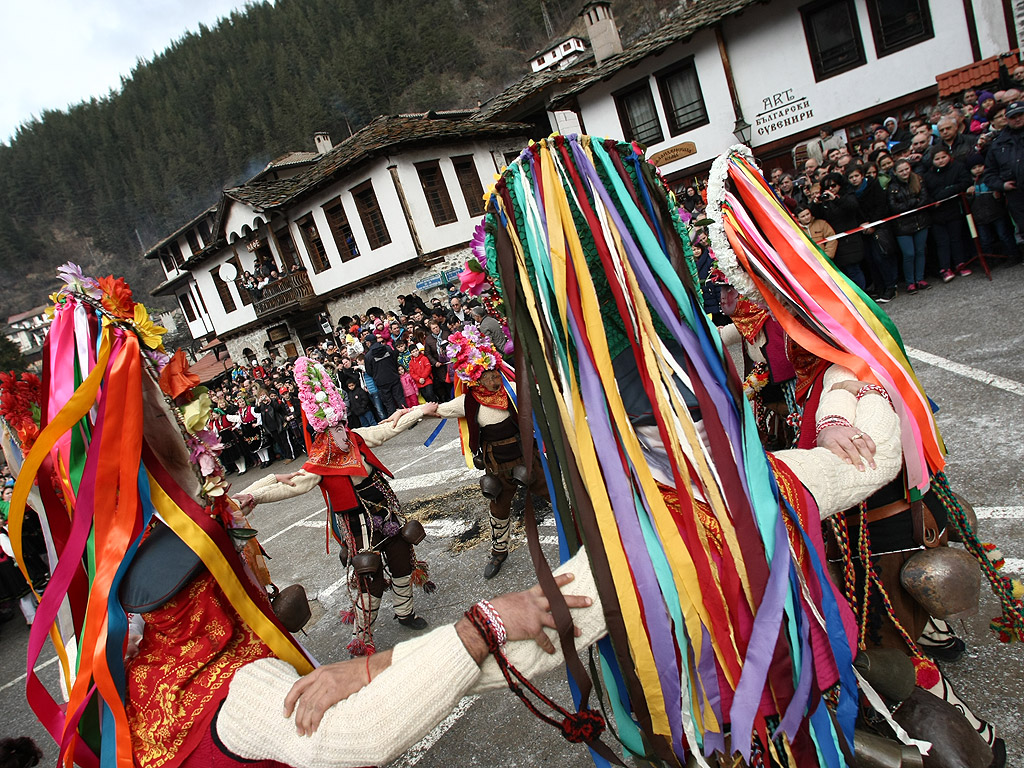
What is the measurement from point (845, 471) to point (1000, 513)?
8.32ft

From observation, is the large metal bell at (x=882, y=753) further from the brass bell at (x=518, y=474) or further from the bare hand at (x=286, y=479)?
the bare hand at (x=286, y=479)

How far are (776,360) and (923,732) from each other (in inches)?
74.6

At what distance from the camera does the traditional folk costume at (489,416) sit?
513 cm

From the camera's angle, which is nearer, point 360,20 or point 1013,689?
point 1013,689

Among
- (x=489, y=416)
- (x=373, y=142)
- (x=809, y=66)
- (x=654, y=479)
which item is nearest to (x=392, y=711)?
(x=654, y=479)

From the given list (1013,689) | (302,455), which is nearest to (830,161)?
(1013,689)

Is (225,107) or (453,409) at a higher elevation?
(225,107)

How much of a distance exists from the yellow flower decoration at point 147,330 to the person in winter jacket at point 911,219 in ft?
29.2

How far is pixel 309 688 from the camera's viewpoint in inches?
52.0

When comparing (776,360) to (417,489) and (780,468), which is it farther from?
(417,489)

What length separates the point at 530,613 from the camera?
4.25 ft

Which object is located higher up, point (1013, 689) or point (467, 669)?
point (467, 669)

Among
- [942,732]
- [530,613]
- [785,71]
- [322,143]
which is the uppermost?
[322,143]

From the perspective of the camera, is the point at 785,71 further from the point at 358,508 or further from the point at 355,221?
the point at 358,508
